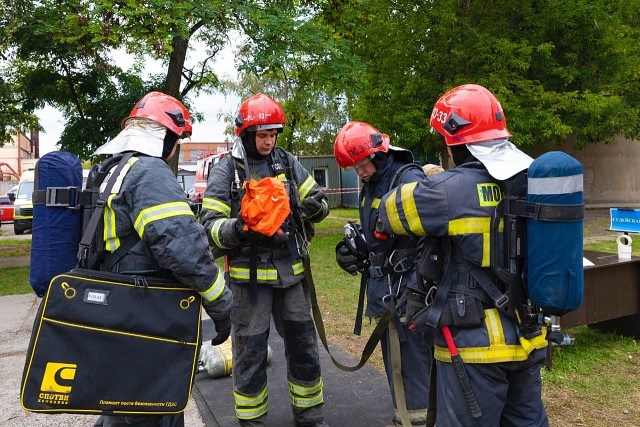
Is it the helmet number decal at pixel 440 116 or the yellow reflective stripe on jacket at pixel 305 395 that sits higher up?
the helmet number decal at pixel 440 116

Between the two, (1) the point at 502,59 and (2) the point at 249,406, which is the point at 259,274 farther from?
(1) the point at 502,59

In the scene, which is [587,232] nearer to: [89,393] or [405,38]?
[405,38]

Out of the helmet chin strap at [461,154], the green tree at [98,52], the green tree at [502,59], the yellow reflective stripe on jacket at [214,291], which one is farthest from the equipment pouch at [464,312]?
the green tree at [502,59]

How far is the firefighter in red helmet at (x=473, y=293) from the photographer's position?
214 centimetres

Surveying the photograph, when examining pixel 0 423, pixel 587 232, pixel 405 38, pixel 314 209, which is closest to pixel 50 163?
pixel 314 209

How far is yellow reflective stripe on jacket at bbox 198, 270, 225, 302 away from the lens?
7.84 ft

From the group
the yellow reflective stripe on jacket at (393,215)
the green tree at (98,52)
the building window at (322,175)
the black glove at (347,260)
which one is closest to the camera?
the yellow reflective stripe on jacket at (393,215)

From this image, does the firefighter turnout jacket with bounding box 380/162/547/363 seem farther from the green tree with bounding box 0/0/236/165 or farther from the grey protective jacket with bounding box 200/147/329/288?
the green tree with bounding box 0/0/236/165

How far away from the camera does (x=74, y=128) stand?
10.9 m

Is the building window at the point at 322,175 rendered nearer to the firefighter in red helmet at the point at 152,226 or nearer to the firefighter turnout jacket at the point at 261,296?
the firefighter turnout jacket at the point at 261,296

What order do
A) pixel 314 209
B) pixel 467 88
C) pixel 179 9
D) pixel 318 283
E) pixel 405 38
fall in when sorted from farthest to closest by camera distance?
pixel 405 38 < pixel 318 283 < pixel 179 9 < pixel 314 209 < pixel 467 88

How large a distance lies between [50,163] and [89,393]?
1.07 metres

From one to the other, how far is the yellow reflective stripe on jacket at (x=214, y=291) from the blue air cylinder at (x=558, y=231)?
1.37 metres

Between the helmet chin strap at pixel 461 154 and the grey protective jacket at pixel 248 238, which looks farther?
the grey protective jacket at pixel 248 238
